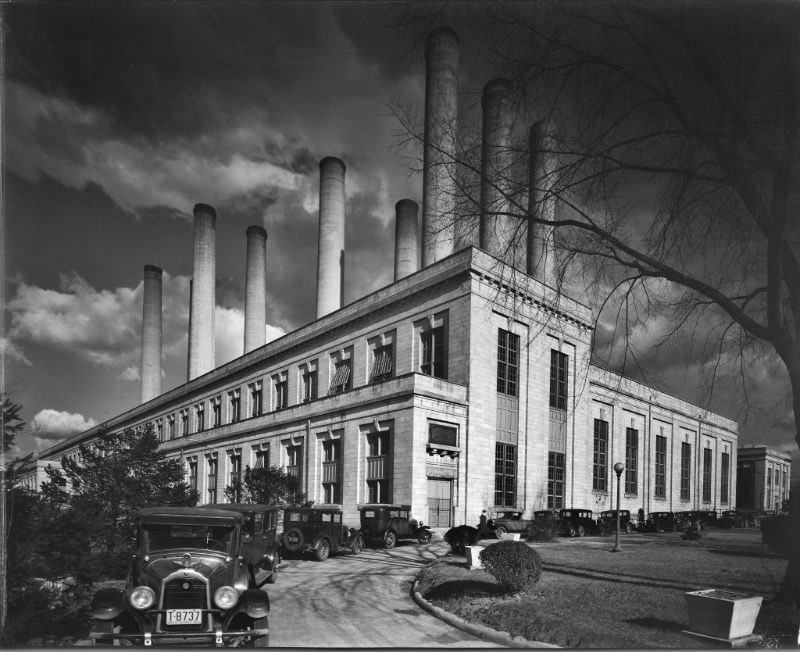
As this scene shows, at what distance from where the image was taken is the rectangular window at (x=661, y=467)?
A: 4669 cm

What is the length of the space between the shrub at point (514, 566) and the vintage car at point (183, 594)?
461 centimetres

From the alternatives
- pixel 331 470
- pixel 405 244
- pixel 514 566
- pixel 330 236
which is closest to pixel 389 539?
pixel 331 470

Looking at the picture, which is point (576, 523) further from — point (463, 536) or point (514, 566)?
point (514, 566)

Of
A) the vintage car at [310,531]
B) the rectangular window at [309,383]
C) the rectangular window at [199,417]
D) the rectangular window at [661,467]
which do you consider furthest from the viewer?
the rectangular window at [199,417]

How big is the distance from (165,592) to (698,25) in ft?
38.7

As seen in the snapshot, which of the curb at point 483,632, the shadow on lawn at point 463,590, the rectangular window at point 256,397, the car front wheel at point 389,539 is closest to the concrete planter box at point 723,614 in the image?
the curb at point 483,632

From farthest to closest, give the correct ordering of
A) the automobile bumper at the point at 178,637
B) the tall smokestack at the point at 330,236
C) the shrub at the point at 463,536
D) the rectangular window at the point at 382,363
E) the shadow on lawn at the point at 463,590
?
1. the rectangular window at the point at 382,363
2. the shrub at the point at 463,536
3. the tall smokestack at the point at 330,236
4. the shadow on lawn at the point at 463,590
5. the automobile bumper at the point at 178,637

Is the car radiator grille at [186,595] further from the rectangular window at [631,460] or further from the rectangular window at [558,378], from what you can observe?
the rectangular window at [631,460]

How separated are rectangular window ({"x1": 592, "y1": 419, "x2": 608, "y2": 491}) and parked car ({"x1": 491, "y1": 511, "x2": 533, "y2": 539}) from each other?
13338 millimetres

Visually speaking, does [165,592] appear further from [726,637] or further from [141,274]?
[726,637]

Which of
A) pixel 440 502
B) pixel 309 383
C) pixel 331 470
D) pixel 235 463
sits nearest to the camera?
pixel 440 502

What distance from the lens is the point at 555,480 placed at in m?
34.4

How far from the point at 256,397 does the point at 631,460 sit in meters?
28.4

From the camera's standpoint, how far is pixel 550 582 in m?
13.0
